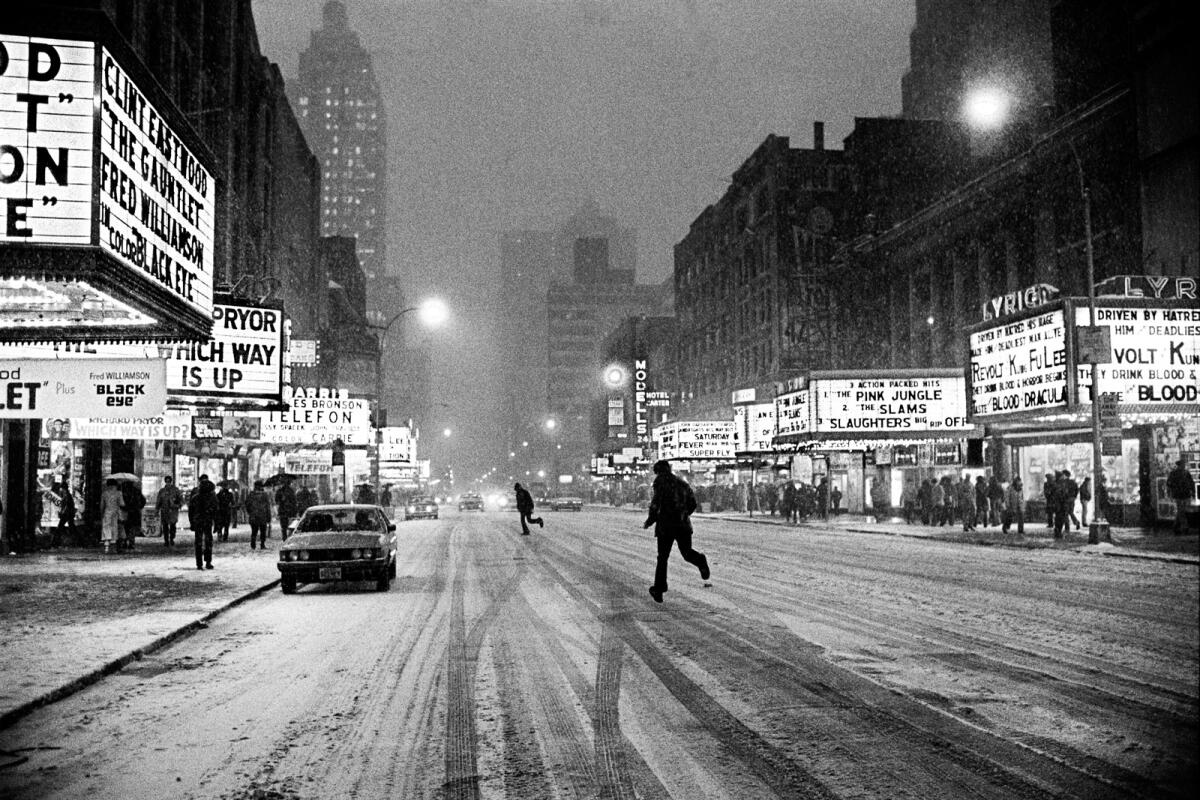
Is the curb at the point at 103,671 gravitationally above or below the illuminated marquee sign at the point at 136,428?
below

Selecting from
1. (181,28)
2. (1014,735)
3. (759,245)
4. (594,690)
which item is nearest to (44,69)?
(594,690)

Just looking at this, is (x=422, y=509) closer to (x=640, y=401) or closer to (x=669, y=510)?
(x=669, y=510)

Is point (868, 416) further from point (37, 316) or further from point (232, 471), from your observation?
point (37, 316)

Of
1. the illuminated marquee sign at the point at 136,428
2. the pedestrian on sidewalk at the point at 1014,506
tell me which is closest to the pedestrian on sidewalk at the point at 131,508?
the illuminated marquee sign at the point at 136,428

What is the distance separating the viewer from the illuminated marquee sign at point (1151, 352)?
27109mm

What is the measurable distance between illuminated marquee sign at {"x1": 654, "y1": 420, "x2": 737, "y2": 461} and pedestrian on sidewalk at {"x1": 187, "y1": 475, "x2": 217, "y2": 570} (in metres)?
48.7

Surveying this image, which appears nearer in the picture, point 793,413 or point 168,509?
point 168,509

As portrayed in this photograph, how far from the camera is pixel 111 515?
26.1 metres

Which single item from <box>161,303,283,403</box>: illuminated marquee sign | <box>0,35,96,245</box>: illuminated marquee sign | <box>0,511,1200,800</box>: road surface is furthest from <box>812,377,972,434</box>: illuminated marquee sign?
<box>0,35,96,245</box>: illuminated marquee sign

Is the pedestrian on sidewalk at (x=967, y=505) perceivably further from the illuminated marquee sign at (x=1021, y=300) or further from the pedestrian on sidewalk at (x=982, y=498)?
the illuminated marquee sign at (x=1021, y=300)

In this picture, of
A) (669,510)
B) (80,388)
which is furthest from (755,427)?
(80,388)

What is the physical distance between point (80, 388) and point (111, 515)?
10.3 metres

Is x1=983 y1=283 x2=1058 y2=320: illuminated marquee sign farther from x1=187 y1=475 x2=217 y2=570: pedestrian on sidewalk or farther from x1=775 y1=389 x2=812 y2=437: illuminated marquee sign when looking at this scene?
x1=187 y1=475 x2=217 y2=570: pedestrian on sidewalk

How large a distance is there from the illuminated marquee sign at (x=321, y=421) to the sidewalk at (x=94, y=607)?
40.5 feet
